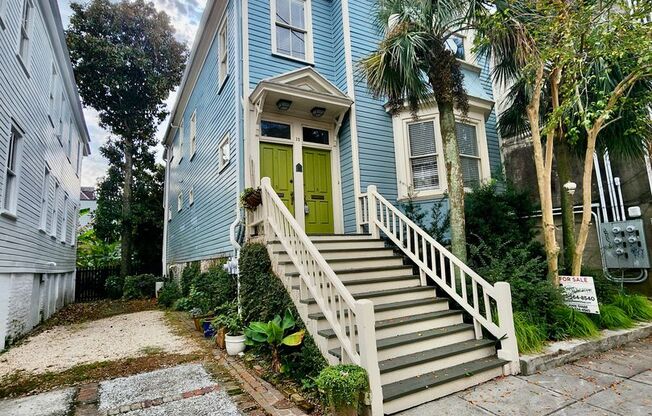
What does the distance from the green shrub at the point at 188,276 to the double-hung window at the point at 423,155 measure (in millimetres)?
6597

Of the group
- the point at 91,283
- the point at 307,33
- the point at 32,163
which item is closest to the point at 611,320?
the point at 307,33

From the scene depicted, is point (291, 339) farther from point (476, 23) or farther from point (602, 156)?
point (602, 156)

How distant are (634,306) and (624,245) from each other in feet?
5.58

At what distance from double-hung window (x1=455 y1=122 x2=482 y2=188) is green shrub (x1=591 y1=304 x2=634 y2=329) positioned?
367cm

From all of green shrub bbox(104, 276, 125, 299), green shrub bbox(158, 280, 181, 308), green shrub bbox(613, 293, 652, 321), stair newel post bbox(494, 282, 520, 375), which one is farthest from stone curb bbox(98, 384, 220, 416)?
green shrub bbox(104, 276, 125, 299)

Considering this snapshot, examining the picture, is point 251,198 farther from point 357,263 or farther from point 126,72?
point 126,72

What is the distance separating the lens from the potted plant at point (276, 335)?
392cm

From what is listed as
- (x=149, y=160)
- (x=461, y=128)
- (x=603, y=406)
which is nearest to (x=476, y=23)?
(x=461, y=128)

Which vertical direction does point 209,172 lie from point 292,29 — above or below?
below

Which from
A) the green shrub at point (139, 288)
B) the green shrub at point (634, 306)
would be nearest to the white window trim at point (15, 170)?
the green shrub at point (139, 288)

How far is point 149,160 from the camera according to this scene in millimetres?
17797

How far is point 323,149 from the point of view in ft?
25.4

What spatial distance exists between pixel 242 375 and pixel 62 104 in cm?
1157

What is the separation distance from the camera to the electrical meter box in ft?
20.8
